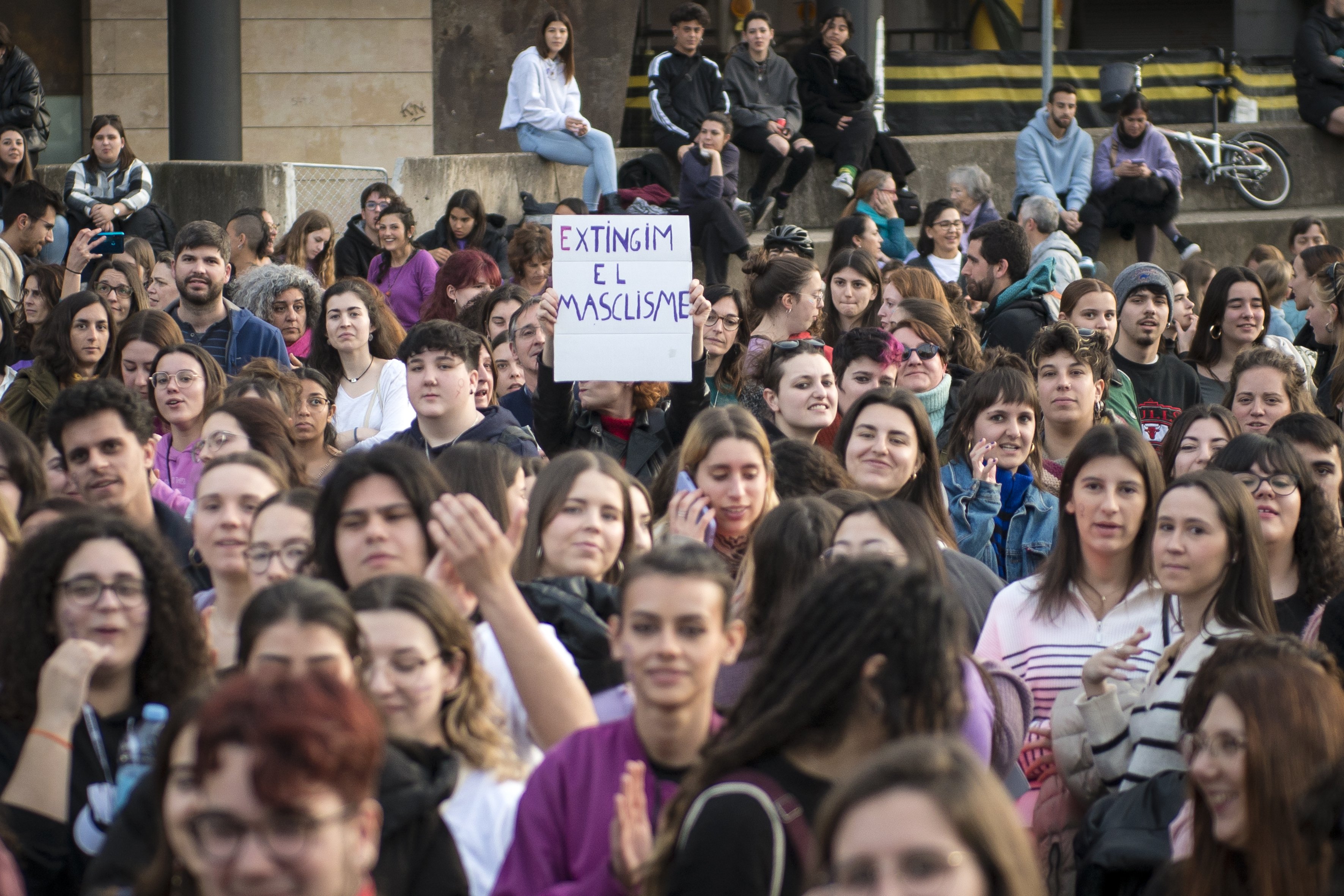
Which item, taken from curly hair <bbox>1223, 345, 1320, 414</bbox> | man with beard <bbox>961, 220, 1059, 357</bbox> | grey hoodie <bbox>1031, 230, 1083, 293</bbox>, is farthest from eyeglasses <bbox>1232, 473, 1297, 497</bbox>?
grey hoodie <bbox>1031, 230, 1083, 293</bbox>

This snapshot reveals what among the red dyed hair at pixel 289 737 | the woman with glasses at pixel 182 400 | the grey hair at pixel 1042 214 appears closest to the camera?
the red dyed hair at pixel 289 737

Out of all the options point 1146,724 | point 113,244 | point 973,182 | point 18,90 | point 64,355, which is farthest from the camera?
point 973,182

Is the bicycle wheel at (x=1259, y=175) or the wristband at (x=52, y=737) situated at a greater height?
the bicycle wheel at (x=1259, y=175)

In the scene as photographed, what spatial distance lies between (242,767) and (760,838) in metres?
0.78

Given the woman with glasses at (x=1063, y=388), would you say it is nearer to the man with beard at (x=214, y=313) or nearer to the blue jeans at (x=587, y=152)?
the man with beard at (x=214, y=313)

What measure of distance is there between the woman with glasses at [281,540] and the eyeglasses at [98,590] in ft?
1.71

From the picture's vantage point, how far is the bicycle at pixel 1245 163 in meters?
16.6

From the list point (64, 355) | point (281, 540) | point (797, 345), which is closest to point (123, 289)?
point (64, 355)

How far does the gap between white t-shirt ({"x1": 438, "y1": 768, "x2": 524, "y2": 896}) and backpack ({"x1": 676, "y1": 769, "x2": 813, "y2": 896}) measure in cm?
76

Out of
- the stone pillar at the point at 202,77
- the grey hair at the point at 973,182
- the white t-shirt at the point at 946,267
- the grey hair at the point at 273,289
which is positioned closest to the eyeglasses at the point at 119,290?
the grey hair at the point at 273,289

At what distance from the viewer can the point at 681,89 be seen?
43.4 ft

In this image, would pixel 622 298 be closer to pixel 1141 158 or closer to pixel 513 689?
pixel 513 689

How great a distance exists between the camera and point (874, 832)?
2.08 m

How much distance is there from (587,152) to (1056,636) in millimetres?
9213
